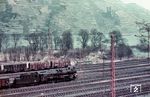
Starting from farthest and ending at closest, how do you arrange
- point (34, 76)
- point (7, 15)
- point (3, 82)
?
point (7, 15) → point (34, 76) → point (3, 82)

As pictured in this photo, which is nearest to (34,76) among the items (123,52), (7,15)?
(123,52)

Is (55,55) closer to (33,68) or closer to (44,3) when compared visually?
(33,68)

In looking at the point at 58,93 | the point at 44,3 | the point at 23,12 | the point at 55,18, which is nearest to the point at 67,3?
the point at 44,3

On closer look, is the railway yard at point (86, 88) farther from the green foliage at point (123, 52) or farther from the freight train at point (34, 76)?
the green foliage at point (123, 52)

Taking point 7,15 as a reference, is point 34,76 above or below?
below

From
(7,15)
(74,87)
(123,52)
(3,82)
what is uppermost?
(7,15)

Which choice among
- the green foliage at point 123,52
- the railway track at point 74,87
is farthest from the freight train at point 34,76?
the green foliage at point 123,52

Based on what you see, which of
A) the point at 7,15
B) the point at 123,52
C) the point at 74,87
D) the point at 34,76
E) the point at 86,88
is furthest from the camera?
the point at 7,15

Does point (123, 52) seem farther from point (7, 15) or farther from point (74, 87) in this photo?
point (7, 15)

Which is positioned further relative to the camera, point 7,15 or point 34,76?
point 7,15

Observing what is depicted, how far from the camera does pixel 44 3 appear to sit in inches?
7136

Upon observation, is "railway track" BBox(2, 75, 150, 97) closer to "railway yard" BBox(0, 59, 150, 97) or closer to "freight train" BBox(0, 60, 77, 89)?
"railway yard" BBox(0, 59, 150, 97)

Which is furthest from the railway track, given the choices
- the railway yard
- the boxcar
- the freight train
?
the boxcar

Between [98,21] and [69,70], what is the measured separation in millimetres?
137818
